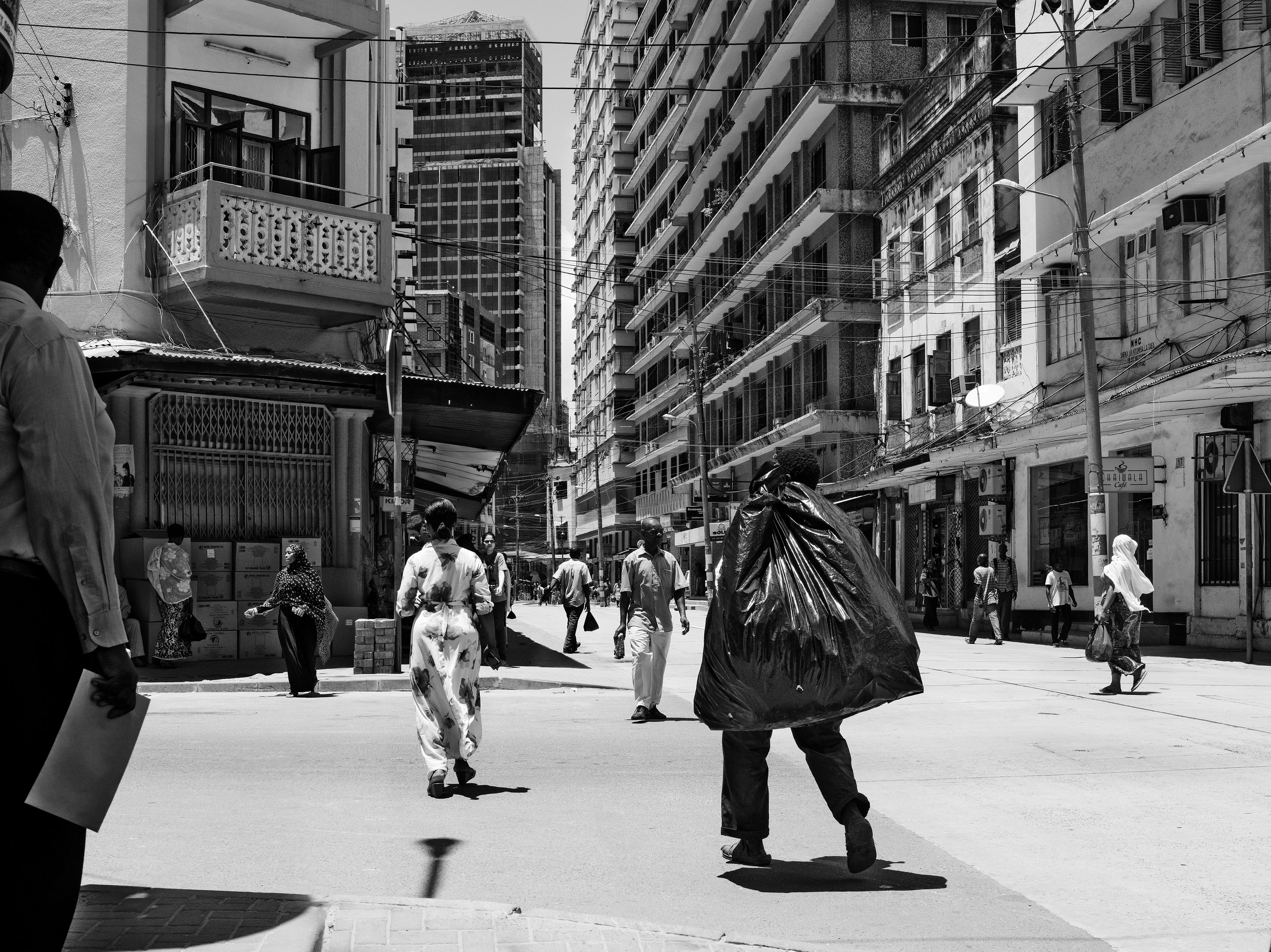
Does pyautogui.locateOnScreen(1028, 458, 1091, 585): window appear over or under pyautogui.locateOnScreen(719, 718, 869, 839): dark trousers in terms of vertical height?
over

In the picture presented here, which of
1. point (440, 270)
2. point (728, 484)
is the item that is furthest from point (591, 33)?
point (440, 270)

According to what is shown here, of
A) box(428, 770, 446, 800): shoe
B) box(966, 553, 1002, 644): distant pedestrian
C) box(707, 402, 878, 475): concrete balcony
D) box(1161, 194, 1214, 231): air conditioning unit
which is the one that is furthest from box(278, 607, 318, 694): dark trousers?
box(707, 402, 878, 475): concrete balcony

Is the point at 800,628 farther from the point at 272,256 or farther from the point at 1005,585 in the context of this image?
the point at 1005,585

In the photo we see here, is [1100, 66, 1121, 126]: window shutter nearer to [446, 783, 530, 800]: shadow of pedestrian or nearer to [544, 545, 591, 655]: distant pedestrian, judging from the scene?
[544, 545, 591, 655]: distant pedestrian

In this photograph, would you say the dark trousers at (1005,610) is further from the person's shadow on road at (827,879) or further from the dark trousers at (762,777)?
the dark trousers at (762,777)

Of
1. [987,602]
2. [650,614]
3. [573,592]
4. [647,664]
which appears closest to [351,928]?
[647,664]

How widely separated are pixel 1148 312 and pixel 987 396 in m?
5.41

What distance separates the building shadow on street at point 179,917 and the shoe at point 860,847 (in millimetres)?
2245

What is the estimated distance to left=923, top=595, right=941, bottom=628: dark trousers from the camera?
31.2 metres

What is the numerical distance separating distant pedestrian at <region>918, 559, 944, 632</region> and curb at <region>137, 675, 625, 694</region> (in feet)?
53.7

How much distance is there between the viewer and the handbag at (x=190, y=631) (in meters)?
16.6

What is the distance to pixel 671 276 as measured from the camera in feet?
222

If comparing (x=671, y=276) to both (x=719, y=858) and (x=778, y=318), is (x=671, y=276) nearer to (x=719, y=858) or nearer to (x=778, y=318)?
(x=778, y=318)

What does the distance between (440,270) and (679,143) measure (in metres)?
136
